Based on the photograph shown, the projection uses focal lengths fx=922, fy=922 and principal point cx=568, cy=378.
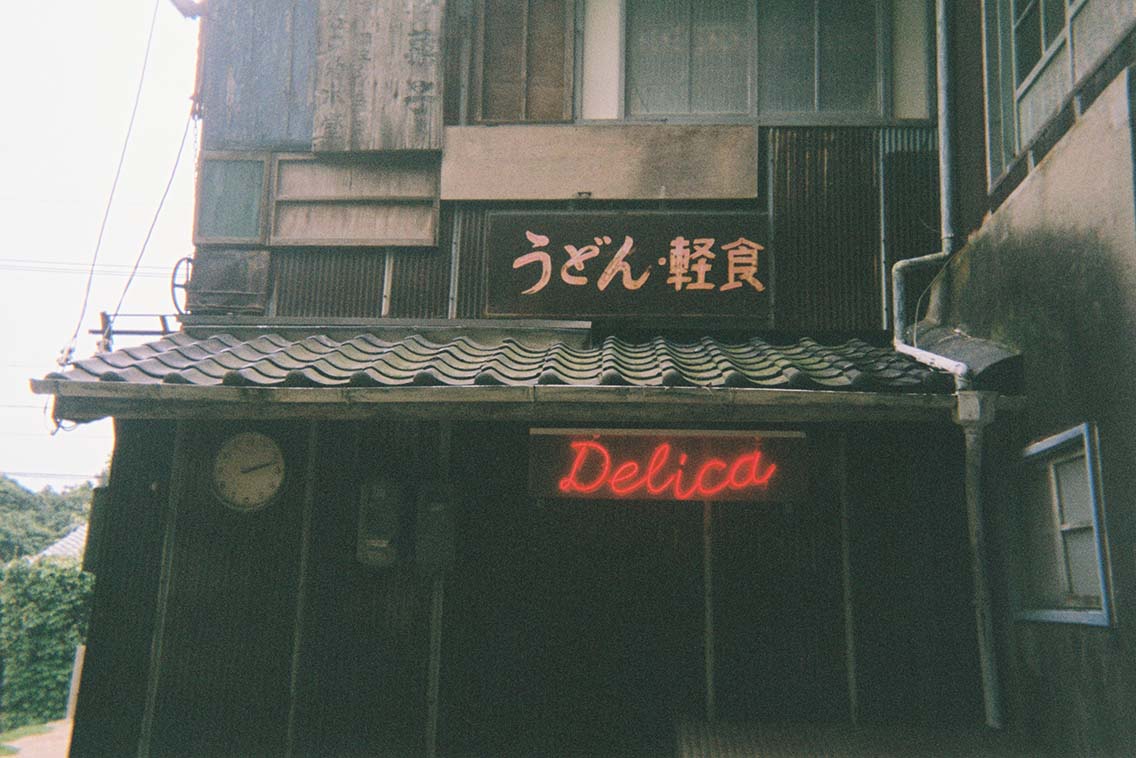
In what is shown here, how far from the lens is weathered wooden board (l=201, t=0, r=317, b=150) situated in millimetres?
9289

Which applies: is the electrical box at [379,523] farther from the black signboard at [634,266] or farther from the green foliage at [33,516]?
the green foliage at [33,516]

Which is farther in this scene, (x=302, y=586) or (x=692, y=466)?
(x=302, y=586)

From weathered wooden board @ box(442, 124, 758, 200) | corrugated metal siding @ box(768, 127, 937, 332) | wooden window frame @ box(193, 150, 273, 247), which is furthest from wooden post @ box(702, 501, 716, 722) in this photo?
wooden window frame @ box(193, 150, 273, 247)

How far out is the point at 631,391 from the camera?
6.27 m

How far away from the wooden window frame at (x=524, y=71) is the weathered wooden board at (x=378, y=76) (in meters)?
0.36

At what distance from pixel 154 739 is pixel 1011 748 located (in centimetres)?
655

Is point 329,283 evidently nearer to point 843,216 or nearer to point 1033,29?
point 843,216

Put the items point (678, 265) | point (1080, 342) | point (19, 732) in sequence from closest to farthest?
point (1080, 342) → point (678, 265) → point (19, 732)

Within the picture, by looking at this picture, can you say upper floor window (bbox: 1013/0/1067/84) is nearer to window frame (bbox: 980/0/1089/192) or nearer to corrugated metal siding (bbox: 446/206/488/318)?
window frame (bbox: 980/0/1089/192)

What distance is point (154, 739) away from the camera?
746 cm

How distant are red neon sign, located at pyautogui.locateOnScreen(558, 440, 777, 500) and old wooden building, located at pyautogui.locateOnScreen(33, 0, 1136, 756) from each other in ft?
0.13

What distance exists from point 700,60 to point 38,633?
24.8 metres

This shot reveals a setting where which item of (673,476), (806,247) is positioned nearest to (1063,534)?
(673,476)

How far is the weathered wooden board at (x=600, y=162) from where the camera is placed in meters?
8.80
